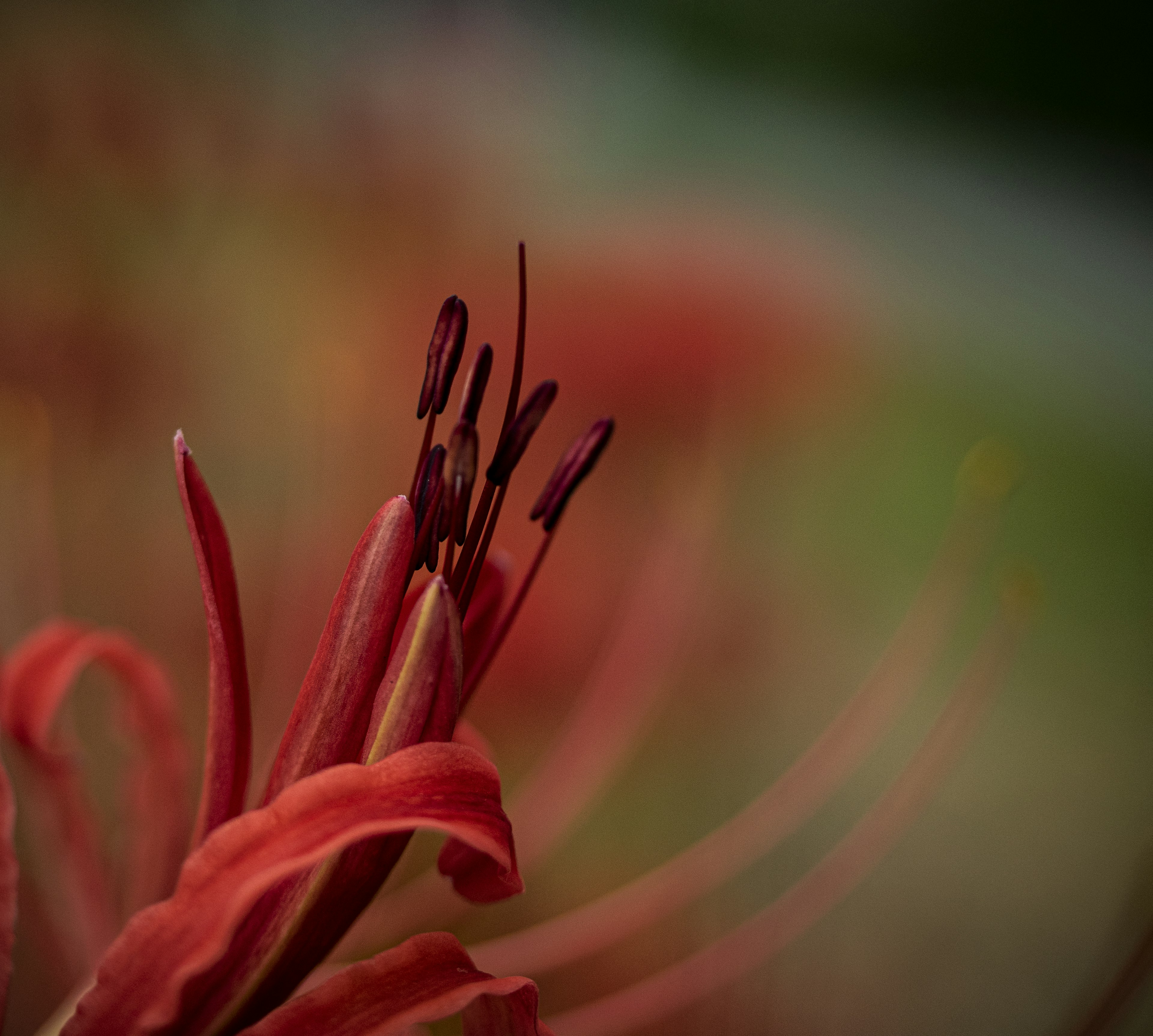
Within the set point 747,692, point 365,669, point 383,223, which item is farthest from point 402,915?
point 383,223

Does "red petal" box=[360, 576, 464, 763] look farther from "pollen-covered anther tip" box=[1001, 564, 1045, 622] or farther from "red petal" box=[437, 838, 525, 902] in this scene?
"pollen-covered anther tip" box=[1001, 564, 1045, 622]

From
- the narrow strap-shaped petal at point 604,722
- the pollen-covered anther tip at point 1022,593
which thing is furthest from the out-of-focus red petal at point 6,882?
the pollen-covered anther tip at point 1022,593

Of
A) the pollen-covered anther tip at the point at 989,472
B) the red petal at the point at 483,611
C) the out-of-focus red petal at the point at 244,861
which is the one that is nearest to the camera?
the out-of-focus red petal at the point at 244,861

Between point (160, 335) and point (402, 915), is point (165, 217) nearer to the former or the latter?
point (160, 335)

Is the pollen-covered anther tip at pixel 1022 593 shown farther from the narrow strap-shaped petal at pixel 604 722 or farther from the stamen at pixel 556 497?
the stamen at pixel 556 497

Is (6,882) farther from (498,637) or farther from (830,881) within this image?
(830,881)

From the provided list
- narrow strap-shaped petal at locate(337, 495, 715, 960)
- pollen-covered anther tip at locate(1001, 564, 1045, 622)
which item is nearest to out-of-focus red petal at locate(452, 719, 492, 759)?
narrow strap-shaped petal at locate(337, 495, 715, 960)
